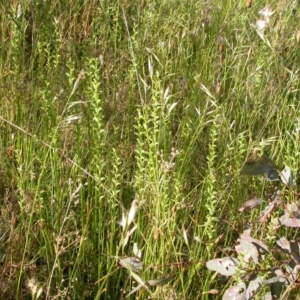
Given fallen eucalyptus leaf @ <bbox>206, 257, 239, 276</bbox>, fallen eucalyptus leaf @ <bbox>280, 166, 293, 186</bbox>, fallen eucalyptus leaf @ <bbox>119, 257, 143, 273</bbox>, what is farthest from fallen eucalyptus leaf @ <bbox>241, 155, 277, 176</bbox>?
fallen eucalyptus leaf @ <bbox>119, 257, 143, 273</bbox>

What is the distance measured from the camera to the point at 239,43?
249cm

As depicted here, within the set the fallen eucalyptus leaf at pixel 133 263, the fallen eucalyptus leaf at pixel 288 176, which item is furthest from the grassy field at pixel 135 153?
the fallen eucalyptus leaf at pixel 288 176

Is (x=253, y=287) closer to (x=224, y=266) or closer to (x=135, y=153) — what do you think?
(x=224, y=266)

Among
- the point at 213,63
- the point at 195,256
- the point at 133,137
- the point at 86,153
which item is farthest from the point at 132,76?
the point at 195,256

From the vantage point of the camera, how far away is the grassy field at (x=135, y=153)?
1.54 m

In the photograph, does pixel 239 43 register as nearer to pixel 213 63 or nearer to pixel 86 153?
pixel 213 63

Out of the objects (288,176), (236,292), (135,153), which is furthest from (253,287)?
(135,153)

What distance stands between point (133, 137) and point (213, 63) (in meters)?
0.55

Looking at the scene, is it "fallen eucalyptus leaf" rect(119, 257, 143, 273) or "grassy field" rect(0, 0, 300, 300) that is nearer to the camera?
"fallen eucalyptus leaf" rect(119, 257, 143, 273)

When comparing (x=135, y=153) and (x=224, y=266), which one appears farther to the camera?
(x=135, y=153)

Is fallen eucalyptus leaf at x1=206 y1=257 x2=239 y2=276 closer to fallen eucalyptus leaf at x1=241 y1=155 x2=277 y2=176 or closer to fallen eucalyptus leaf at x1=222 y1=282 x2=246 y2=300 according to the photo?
fallen eucalyptus leaf at x1=222 y1=282 x2=246 y2=300

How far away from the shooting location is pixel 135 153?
6.60ft

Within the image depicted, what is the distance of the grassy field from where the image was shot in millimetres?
1540

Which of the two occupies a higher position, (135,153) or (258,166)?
(258,166)
